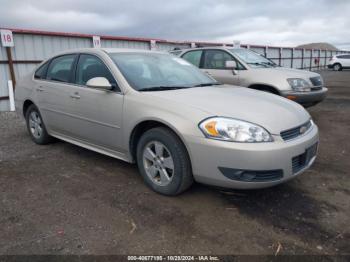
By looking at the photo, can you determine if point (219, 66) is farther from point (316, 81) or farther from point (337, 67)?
point (337, 67)

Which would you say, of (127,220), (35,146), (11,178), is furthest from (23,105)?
(127,220)

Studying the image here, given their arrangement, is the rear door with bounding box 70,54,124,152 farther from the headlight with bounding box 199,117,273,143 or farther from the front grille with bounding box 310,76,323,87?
the front grille with bounding box 310,76,323,87

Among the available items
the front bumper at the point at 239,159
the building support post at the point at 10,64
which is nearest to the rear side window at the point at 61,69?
the front bumper at the point at 239,159

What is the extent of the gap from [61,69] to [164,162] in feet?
7.87

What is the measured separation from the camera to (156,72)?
4.06 meters

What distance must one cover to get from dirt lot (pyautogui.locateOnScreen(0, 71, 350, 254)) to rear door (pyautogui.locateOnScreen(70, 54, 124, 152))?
1.50ft

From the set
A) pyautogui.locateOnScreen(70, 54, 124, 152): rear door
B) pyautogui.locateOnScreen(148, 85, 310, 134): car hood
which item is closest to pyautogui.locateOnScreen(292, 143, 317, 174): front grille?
pyautogui.locateOnScreen(148, 85, 310, 134): car hood

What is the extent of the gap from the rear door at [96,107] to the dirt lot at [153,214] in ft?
1.50

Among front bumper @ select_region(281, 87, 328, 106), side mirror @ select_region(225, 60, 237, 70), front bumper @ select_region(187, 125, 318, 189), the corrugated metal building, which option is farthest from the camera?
the corrugated metal building

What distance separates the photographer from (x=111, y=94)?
3785mm

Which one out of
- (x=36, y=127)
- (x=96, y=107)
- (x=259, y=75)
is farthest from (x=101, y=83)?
(x=259, y=75)

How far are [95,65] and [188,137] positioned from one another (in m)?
1.82

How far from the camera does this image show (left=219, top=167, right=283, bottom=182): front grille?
292 cm

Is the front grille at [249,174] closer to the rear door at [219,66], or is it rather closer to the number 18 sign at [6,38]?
the rear door at [219,66]
